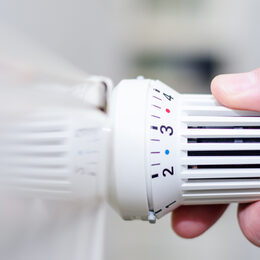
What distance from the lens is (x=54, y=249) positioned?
0.19 metres

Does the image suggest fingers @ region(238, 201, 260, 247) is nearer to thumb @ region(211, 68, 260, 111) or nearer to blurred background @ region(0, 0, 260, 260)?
thumb @ region(211, 68, 260, 111)

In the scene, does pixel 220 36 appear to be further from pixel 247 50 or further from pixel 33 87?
pixel 33 87

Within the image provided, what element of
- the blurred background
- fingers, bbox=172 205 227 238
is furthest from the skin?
the blurred background

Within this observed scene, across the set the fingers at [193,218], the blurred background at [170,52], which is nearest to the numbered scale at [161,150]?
the fingers at [193,218]

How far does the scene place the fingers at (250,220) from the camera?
281 millimetres

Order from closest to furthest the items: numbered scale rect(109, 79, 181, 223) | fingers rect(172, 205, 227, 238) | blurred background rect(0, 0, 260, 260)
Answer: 1. numbered scale rect(109, 79, 181, 223)
2. fingers rect(172, 205, 227, 238)
3. blurred background rect(0, 0, 260, 260)

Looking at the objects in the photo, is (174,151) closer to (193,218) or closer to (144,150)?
(144,150)

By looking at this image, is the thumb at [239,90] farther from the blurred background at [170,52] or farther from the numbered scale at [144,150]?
the blurred background at [170,52]

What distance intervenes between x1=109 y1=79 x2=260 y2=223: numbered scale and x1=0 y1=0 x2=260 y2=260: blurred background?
226 mm

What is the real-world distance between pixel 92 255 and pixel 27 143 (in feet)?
0.43

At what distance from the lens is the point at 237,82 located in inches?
10.3

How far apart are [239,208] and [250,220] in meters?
0.02

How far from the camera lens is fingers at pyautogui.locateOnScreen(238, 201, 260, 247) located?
0.28m

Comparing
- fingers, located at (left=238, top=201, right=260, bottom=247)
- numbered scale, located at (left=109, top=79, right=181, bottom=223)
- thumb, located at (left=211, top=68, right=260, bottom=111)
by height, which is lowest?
fingers, located at (left=238, top=201, right=260, bottom=247)
